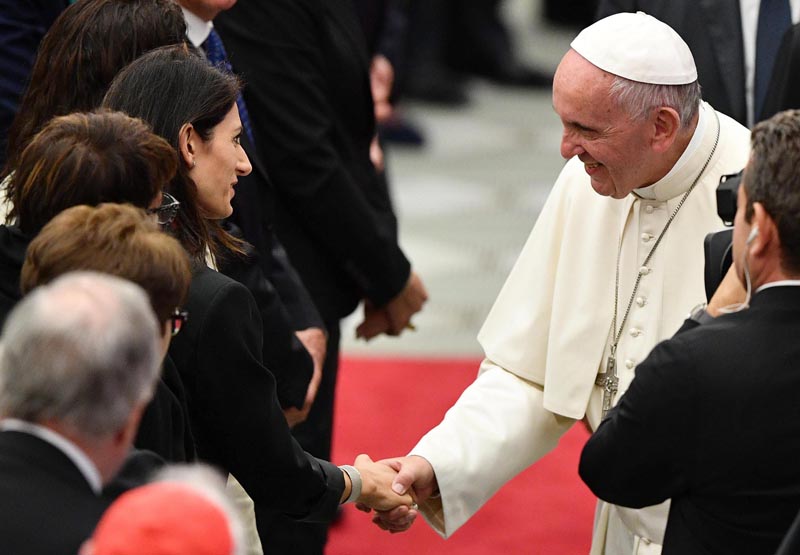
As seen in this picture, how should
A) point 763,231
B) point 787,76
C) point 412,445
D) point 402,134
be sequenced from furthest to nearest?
point 402,134 < point 412,445 < point 787,76 < point 763,231

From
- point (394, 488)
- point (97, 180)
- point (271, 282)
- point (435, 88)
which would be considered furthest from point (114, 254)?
point (435, 88)

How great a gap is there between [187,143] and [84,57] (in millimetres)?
355

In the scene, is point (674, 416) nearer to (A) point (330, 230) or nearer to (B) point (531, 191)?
(A) point (330, 230)

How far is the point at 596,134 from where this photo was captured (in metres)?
2.56

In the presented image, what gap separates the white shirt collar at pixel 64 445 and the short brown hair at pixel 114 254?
0.26m

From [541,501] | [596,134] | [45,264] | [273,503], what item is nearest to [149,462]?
[45,264]

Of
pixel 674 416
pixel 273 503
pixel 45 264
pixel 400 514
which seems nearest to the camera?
pixel 45 264

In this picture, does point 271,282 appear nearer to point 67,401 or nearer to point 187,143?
point 187,143

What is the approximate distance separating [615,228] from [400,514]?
2.30ft

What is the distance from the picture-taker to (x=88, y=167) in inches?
79.4

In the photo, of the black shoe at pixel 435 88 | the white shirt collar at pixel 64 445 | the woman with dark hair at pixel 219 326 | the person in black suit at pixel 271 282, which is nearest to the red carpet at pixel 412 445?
the person in black suit at pixel 271 282

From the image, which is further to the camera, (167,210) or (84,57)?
(84,57)

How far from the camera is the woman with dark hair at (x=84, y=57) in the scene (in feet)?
8.62

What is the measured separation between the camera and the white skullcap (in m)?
2.54
